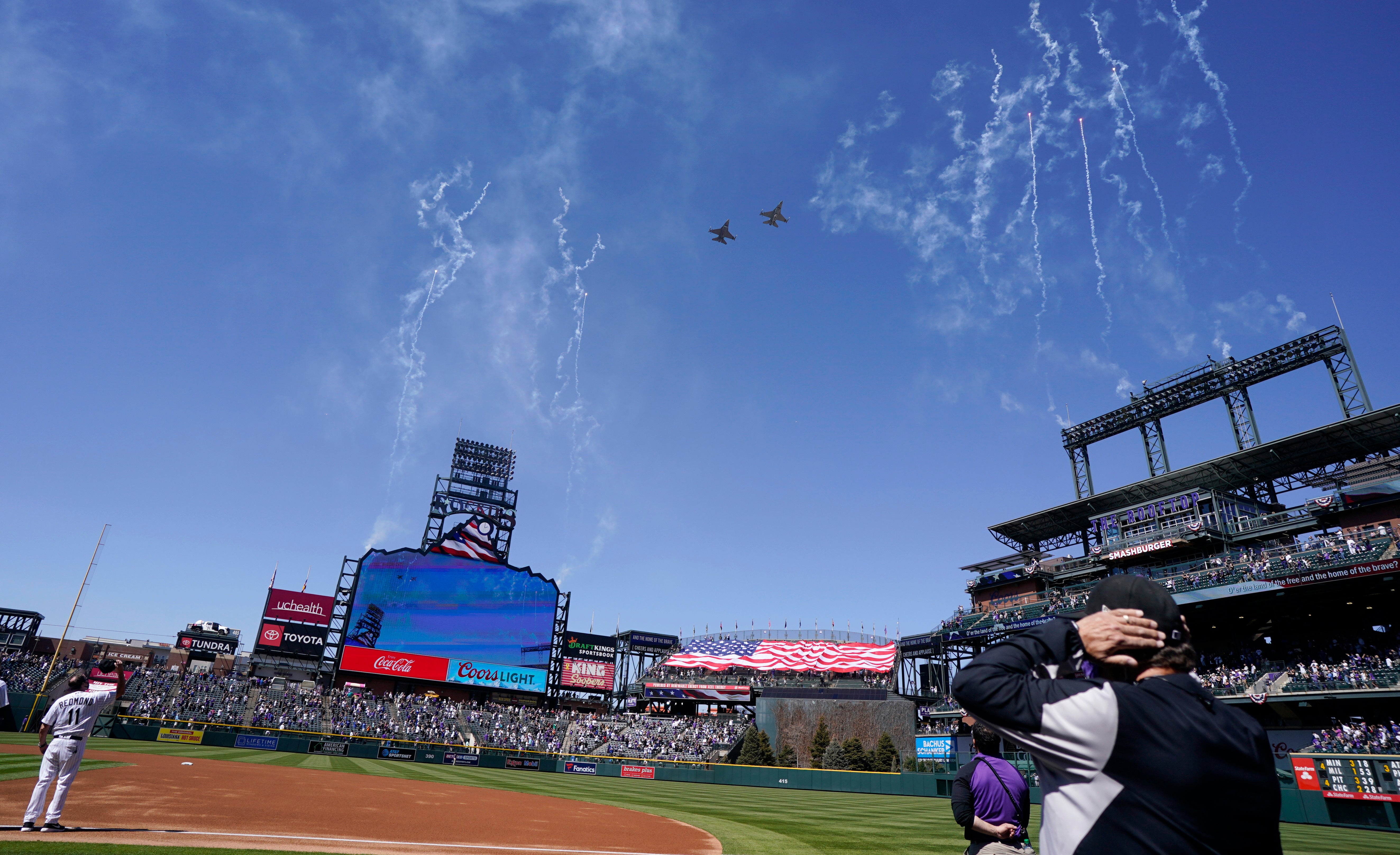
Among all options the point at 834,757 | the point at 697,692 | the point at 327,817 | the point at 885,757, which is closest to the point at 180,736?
the point at 327,817

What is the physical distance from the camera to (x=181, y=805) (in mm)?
15594

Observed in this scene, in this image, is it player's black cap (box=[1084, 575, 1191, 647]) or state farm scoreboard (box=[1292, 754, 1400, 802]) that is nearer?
player's black cap (box=[1084, 575, 1191, 647])

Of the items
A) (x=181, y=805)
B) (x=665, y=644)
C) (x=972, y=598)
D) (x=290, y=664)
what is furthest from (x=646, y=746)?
(x=181, y=805)

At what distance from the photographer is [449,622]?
191 ft

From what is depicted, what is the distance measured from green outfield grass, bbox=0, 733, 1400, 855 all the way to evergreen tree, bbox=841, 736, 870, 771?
13270 mm

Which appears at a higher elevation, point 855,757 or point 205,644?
point 205,644

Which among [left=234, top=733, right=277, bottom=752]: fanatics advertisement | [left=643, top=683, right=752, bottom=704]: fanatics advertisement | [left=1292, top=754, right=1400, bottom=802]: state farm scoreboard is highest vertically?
[left=643, top=683, right=752, bottom=704]: fanatics advertisement

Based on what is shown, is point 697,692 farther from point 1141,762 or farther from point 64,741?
point 1141,762

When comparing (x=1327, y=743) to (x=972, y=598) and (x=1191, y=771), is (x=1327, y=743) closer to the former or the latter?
(x=972, y=598)

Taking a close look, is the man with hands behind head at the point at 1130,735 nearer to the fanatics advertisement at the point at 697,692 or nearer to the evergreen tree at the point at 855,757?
the evergreen tree at the point at 855,757

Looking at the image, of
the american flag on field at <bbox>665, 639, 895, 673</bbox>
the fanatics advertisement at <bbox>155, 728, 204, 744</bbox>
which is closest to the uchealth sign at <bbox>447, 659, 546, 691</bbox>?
the american flag on field at <bbox>665, 639, 895, 673</bbox>

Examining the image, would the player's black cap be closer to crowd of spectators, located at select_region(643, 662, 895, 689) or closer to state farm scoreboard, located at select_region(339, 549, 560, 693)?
crowd of spectators, located at select_region(643, 662, 895, 689)

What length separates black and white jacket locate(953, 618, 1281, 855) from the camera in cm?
229

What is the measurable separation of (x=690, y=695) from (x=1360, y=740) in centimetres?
4609
